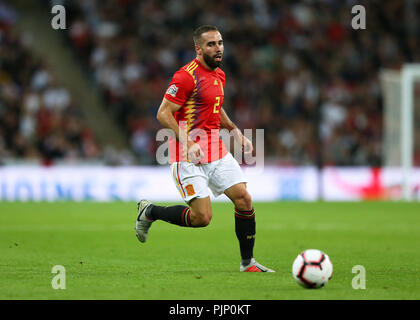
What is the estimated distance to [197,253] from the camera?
A: 906 cm

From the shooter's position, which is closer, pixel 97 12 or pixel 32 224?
pixel 32 224

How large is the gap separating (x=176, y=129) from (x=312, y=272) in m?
1.86

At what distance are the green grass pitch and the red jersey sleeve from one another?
1.59 meters

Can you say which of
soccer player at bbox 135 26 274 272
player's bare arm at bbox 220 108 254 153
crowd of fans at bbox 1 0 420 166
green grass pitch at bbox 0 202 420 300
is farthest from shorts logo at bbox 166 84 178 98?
crowd of fans at bbox 1 0 420 166

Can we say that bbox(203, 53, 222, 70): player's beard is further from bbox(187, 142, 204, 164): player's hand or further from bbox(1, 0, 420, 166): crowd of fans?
bbox(1, 0, 420, 166): crowd of fans

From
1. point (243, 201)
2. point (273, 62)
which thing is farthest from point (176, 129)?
point (273, 62)

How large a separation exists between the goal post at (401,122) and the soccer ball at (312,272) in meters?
12.7

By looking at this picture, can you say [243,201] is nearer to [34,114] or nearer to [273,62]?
[34,114]

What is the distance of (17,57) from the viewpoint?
67.7 feet

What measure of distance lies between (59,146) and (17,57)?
3167mm

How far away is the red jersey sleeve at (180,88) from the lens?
7.18m
